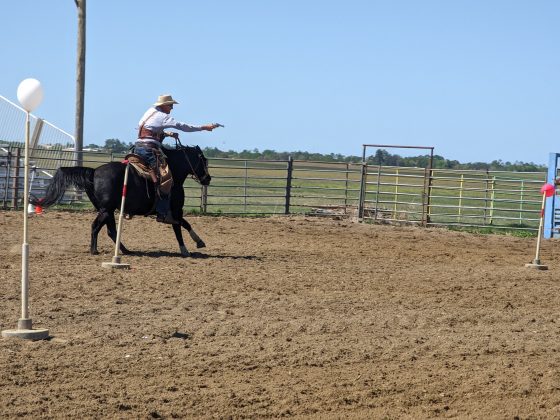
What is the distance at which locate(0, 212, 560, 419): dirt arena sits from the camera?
6.46 meters

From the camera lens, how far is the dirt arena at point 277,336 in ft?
21.2

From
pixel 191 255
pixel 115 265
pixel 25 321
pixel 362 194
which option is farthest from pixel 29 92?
pixel 362 194

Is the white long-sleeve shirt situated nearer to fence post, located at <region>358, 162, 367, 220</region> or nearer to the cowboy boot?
the cowboy boot

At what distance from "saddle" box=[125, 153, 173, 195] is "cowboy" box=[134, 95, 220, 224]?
6 cm

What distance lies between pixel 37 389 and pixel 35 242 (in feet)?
29.6

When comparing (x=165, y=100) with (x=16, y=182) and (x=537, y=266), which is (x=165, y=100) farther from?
(x=16, y=182)

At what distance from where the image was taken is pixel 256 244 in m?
16.7

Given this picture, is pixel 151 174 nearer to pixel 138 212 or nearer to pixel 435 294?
pixel 138 212

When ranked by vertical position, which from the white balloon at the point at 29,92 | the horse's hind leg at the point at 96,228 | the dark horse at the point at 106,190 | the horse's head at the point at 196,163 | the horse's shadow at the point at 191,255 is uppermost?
the white balloon at the point at 29,92

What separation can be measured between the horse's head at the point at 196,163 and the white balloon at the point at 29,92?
6.36 metres

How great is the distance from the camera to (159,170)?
1371 centimetres

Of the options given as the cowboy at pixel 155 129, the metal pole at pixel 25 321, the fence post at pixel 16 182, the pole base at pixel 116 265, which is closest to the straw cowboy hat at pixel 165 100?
the cowboy at pixel 155 129

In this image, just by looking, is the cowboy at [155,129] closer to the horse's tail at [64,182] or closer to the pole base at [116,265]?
the horse's tail at [64,182]

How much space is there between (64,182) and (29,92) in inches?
228
